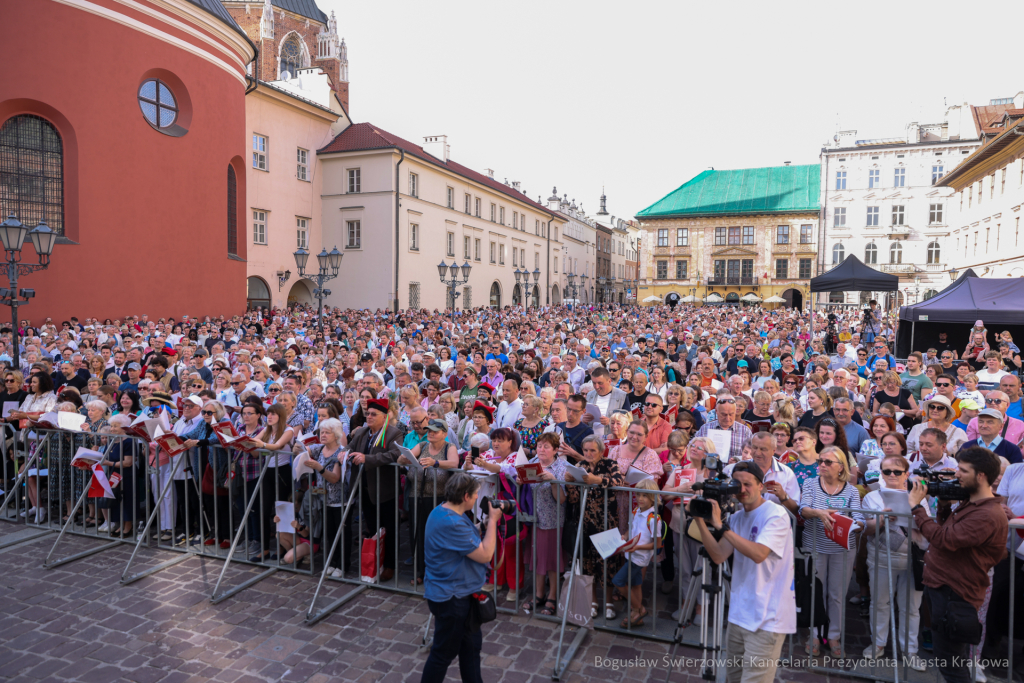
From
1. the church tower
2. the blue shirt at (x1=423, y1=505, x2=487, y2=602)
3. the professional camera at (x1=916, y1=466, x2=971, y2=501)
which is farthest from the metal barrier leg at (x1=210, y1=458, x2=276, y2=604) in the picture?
the church tower

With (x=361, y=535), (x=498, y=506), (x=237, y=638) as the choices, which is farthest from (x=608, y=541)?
(x=237, y=638)

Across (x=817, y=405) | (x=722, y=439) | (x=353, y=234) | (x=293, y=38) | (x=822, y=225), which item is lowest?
(x=722, y=439)

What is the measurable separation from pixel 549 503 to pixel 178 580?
375 cm

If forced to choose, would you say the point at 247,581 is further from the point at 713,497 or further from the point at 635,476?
the point at 713,497

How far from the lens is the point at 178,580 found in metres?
6.23

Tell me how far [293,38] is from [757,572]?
50332 mm

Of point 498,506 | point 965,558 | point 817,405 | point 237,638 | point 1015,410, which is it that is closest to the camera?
point 965,558

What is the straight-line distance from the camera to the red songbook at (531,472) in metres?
5.35

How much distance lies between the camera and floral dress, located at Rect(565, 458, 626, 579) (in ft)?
17.5

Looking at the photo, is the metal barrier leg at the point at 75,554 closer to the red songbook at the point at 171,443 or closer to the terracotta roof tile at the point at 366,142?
the red songbook at the point at 171,443

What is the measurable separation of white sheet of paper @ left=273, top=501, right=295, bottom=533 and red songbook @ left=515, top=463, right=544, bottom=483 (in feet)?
8.09

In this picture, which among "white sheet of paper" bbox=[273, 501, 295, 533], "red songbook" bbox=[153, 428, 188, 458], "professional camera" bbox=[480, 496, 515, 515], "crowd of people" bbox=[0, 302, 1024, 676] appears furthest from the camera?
"red songbook" bbox=[153, 428, 188, 458]

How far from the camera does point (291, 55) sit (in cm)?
4541

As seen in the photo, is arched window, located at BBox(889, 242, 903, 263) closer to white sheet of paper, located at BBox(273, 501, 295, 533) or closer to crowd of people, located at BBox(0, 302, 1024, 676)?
crowd of people, located at BBox(0, 302, 1024, 676)
